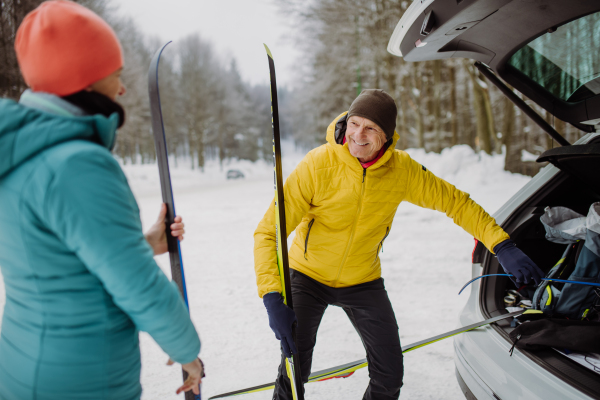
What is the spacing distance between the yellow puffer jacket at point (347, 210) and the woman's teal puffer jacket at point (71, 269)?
822mm

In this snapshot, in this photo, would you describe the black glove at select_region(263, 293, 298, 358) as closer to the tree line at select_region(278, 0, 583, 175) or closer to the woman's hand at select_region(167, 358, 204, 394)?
the woman's hand at select_region(167, 358, 204, 394)

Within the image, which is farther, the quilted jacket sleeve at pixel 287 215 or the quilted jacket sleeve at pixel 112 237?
the quilted jacket sleeve at pixel 287 215

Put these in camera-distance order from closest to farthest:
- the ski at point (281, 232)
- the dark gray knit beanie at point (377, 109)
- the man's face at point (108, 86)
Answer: the man's face at point (108, 86), the ski at point (281, 232), the dark gray knit beanie at point (377, 109)

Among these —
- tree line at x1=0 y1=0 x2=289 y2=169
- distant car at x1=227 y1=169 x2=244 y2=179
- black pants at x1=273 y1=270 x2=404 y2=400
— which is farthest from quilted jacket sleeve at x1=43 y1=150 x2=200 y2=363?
distant car at x1=227 y1=169 x2=244 y2=179

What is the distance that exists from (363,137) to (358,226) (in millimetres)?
463

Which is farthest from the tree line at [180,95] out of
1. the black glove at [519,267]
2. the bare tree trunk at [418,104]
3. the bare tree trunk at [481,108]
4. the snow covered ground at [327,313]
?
the black glove at [519,267]

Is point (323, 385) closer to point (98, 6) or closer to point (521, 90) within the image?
point (521, 90)

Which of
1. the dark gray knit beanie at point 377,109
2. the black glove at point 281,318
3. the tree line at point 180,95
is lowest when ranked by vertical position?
the black glove at point 281,318

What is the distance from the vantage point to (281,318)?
64.6 inches

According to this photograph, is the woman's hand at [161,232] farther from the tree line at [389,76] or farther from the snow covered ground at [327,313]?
the tree line at [389,76]

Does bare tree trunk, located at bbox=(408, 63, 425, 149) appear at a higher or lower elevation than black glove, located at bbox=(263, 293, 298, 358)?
higher

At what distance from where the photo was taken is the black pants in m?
1.91

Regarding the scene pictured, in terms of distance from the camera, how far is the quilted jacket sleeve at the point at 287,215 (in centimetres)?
178

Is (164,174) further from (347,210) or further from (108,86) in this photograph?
(347,210)
